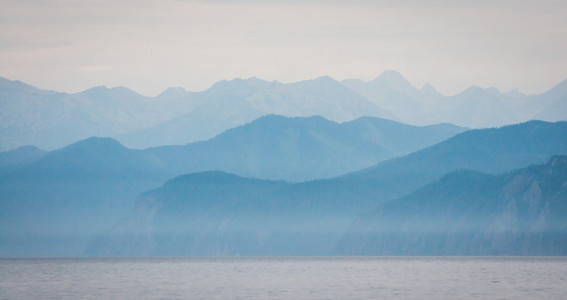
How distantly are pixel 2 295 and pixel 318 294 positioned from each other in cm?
4210

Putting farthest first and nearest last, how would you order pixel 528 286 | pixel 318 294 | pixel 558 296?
pixel 528 286, pixel 318 294, pixel 558 296

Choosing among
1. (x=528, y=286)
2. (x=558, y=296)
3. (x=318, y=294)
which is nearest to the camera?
(x=558, y=296)

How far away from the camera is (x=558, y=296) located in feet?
430

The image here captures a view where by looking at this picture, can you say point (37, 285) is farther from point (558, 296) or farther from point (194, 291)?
point (558, 296)

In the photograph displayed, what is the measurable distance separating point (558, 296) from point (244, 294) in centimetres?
4044

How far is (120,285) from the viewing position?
165 metres

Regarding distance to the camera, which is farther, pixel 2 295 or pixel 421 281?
pixel 421 281

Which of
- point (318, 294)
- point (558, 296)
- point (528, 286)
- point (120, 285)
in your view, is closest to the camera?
point (558, 296)

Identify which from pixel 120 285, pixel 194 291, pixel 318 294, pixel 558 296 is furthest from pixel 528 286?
pixel 120 285

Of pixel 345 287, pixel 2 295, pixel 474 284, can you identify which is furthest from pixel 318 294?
pixel 2 295

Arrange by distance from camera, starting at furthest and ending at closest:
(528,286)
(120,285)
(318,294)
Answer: (120,285)
(528,286)
(318,294)

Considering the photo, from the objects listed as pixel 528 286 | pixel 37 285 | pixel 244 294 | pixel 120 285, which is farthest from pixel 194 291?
pixel 528 286

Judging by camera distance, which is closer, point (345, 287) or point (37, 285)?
point (345, 287)

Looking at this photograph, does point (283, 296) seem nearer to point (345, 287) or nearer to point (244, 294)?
point (244, 294)
